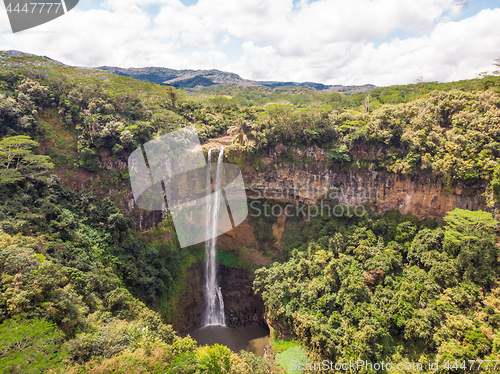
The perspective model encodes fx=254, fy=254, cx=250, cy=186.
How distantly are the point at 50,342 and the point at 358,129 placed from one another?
22.6 m

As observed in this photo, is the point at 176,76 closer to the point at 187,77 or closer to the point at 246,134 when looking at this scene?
the point at 187,77

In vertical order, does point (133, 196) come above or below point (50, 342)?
above

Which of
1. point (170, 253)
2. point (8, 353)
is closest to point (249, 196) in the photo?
point (170, 253)

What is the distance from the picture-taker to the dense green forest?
10.4m

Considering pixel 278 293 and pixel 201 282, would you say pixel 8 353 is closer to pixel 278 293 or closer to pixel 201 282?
pixel 278 293

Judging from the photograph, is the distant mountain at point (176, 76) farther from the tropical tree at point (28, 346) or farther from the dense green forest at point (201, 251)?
the tropical tree at point (28, 346)

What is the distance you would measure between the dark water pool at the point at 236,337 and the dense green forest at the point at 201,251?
8.36 ft

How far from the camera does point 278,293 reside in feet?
58.2

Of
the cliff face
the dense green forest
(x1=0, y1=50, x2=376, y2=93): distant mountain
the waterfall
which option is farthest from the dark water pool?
(x1=0, y1=50, x2=376, y2=93): distant mountain

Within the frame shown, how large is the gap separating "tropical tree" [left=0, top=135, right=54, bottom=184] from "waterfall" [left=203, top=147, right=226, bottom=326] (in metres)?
12.0

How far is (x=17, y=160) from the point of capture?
16453 millimetres

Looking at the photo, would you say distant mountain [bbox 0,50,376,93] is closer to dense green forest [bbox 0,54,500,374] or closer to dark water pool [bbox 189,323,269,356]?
dense green forest [bbox 0,54,500,374]

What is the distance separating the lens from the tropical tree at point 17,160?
15072 mm

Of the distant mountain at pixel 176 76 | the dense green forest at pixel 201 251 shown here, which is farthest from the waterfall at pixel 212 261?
the distant mountain at pixel 176 76
